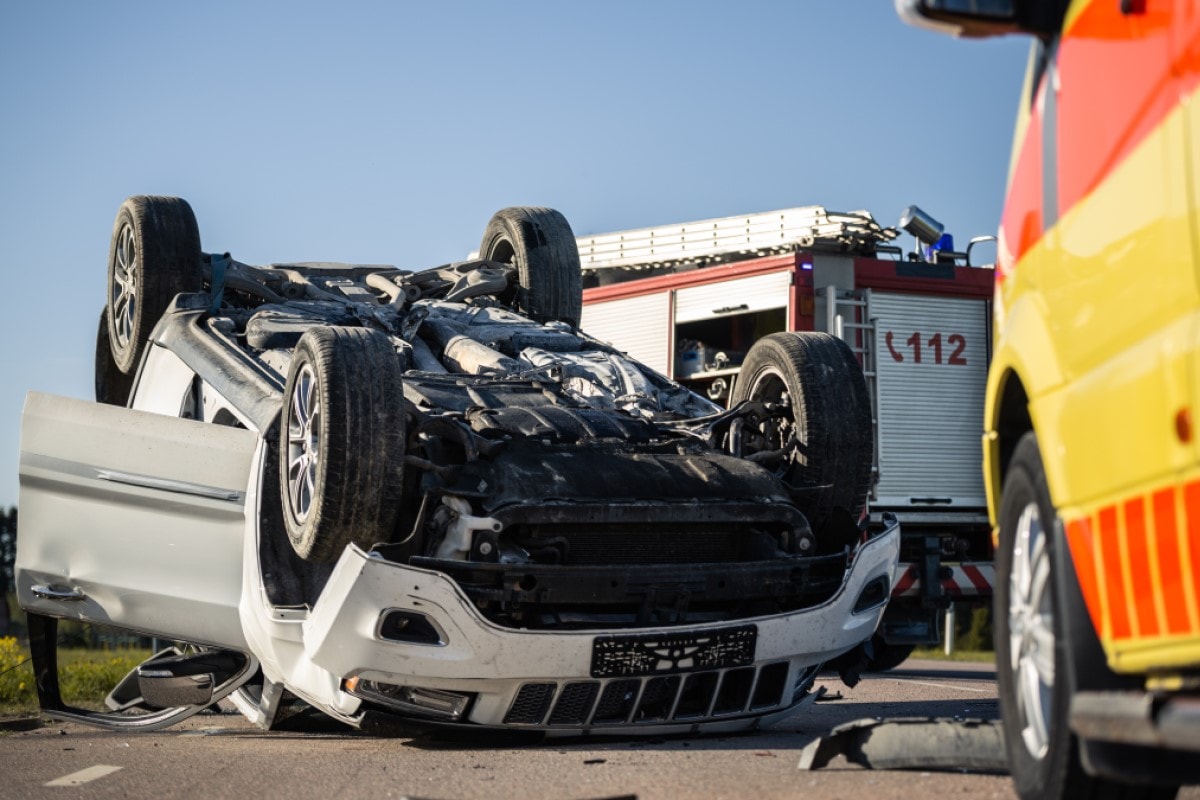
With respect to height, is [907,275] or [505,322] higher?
[907,275]

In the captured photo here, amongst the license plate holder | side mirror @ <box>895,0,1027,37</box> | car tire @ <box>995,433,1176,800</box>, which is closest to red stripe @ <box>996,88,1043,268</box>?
side mirror @ <box>895,0,1027,37</box>

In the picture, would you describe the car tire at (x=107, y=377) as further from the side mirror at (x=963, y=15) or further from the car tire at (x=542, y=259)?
the side mirror at (x=963, y=15)

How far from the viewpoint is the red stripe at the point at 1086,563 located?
313 centimetres

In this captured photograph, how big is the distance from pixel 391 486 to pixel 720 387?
4719mm

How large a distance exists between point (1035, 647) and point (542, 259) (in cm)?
576

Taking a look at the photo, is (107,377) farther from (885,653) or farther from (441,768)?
(885,653)

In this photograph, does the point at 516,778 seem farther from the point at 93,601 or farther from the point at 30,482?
the point at 30,482

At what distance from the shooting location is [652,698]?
5988mm

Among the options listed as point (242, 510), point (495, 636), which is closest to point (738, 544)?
point (495, 636)

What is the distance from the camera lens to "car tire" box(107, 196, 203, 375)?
26.3ft

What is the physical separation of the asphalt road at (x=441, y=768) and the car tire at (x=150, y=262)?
2091 mm

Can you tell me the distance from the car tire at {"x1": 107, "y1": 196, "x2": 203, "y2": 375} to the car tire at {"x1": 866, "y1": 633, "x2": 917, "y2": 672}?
179 inches

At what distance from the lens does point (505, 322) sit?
26.5 ft

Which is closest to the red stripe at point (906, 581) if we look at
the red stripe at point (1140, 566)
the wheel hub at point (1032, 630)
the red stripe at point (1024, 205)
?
the red stripe at point (1024, 205)
